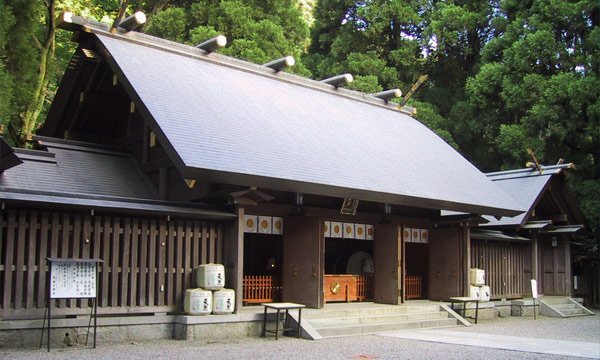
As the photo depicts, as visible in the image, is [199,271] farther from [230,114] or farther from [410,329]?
[410,329]

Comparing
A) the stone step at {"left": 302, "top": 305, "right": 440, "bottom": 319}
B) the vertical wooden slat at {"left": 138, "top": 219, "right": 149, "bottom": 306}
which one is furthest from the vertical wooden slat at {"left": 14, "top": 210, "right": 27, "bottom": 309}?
the stone step at {"left": 302, "top": 305, "right": 440, "bottom": 319}

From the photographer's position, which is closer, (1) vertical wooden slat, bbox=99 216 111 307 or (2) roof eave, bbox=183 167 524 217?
(1) vertical wooden slat, bbox=99 216 111 307

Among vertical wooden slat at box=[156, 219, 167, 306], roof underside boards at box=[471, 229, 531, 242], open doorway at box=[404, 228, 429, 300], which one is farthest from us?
roof underside boards at box=[471, 229, 531, 242]

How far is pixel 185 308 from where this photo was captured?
11.5 metres

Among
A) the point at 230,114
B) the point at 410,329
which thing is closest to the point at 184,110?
the point at 230,114

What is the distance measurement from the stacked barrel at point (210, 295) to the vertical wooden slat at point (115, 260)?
50.8 inches

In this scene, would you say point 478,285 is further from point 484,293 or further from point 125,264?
point 125,264

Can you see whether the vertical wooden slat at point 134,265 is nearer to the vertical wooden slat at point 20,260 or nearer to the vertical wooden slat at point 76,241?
the vertical wooden slat at point 76,241

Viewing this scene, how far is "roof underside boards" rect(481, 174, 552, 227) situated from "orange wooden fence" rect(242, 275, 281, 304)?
8.30m

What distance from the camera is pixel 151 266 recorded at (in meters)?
11.3

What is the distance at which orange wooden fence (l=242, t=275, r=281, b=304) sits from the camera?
14.0 meters

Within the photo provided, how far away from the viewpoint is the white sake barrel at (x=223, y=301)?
11562 millimetres

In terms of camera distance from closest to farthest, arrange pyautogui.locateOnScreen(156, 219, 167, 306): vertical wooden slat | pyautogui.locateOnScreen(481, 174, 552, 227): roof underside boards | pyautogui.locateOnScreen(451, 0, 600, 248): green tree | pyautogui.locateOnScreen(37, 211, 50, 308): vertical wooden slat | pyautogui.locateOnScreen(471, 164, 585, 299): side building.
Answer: pyautogui.locateOnScreen(37, 211, 50, 308): vertical wooden slat
pyautogui.locateOnScreen(156, 219, 167, 306): vertical wooden slat
pyautogui.locateOnScreen(471, 164, 585, 299): side building
pyautogui.locateOnScreen(481, 174, 552, 227): roof underside boards
pyautogui.locateOnScreen(451, 0, 600, 248): green tree

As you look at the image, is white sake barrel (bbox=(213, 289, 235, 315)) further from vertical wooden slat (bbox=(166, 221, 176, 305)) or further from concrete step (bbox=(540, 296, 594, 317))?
concrete step (bbox=(540, 296, 594, 317))
